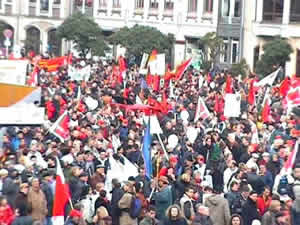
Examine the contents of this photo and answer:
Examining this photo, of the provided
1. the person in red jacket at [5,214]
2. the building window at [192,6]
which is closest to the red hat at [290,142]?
the person in red jacket at [5,214]

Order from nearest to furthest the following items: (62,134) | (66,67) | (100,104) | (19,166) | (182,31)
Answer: (19,166) → (62,134) → (100,104) → (66,67) → (182,31)

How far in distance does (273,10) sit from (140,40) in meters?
6.25

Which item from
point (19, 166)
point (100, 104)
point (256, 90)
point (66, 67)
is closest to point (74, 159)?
point (19, 166)

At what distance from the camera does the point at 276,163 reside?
68.4ft

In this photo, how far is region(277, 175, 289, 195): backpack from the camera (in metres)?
18.4

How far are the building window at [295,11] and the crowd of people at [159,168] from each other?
24.3 meters

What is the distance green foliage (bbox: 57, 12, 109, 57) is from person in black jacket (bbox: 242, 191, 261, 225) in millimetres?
40240

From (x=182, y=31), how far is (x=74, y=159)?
4102 centimetres

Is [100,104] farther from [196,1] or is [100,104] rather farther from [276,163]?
[196,1]

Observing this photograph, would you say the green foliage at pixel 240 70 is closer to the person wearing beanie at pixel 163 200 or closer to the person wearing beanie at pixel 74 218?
the person wearing beanie at pixel 163 200

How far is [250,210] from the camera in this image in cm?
1720

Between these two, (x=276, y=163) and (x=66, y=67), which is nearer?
(x=276, y=163)

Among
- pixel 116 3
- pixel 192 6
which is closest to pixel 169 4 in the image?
pixel 192 6

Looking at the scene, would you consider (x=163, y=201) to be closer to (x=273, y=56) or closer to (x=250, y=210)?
(x=250, y=210)
